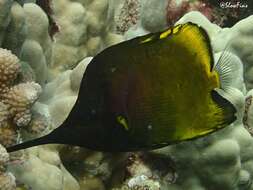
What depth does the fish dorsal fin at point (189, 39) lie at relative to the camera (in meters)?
1.74

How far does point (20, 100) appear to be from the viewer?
2135 millimetres

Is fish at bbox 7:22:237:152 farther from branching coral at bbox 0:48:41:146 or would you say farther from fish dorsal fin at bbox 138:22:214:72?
branching coral at bbox 0:48:41:146

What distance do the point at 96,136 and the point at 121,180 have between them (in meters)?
0.94

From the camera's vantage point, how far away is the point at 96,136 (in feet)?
5.84

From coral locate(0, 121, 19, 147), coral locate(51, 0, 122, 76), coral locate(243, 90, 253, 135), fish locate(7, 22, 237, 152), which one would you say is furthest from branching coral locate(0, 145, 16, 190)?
coral locate(243, 90, 253, 135)

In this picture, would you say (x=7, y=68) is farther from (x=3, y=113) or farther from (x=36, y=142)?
(x=36, y=142)

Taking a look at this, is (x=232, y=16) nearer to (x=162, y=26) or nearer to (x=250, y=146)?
(x=162, y=26)

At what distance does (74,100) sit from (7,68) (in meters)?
0.54

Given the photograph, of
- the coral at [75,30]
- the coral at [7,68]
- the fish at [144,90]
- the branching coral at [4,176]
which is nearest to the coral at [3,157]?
the branching coral at [4,176]

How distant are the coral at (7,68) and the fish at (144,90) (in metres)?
0.50

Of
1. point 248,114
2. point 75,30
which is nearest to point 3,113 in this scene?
point 75,30

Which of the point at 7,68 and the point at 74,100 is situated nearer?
the point at 7,68

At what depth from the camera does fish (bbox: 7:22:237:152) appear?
1751 millimetres

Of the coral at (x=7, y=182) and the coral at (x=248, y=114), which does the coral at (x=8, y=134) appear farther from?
the coral at (x=248, y=114)
